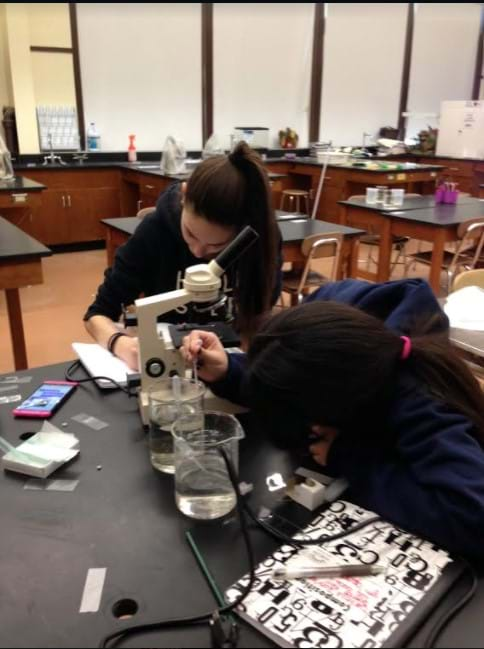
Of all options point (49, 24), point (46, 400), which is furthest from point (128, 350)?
point (49, 24)

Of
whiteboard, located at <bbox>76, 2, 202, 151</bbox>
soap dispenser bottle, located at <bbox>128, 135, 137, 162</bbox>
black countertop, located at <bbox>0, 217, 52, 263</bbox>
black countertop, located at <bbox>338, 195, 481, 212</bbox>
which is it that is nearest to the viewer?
black countertop, located at <bbox>0, 217, 52, 263</bbox>

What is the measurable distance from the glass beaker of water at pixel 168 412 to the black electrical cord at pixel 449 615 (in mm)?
456

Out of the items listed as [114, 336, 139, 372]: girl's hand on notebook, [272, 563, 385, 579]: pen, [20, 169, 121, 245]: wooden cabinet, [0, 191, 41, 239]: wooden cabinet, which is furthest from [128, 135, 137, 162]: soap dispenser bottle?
[272, 563, 385, 579]: pen

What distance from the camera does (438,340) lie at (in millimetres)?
1004

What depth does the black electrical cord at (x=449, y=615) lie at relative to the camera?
2.14 feet

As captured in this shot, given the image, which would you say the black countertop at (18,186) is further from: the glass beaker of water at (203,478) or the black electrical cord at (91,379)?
the glass beaker of water at (203,478)

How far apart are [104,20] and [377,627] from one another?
252 inches

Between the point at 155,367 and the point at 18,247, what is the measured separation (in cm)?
174

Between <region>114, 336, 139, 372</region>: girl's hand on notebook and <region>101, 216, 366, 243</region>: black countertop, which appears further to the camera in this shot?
<region>101, 216, 366, 243</region>: black countertop

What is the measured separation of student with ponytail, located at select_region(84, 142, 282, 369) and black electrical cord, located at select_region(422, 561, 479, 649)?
624 mm

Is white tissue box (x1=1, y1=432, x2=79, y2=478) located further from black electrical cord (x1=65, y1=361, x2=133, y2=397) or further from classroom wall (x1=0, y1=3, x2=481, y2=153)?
classroom wall (x1=0, y1=3, x2=481, y2=153)

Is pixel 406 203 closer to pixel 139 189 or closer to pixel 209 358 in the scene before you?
pixel 139 189

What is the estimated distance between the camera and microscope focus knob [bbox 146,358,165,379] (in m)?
1.08

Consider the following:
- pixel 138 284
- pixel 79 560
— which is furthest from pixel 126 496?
Answer: pixel 138 284
